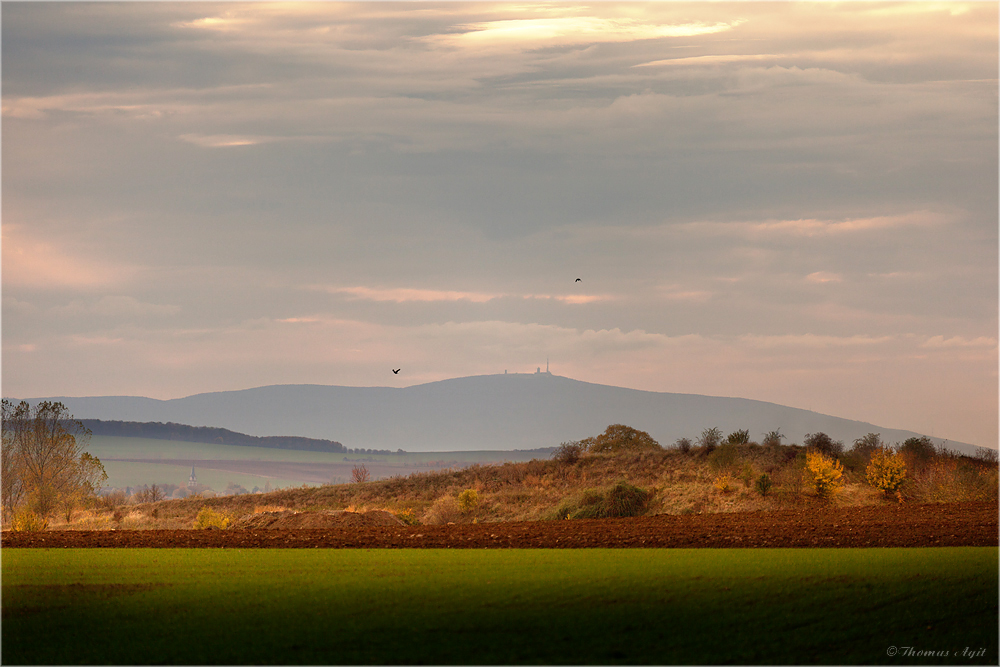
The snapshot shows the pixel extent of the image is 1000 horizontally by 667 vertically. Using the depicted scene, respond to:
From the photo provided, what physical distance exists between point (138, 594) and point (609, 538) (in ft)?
38.2

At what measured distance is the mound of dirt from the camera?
100 ft

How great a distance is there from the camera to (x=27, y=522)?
33.2 meters

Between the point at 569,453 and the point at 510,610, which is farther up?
the point at 569,453

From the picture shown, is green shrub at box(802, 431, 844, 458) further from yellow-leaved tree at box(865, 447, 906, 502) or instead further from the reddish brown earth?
the reddish brown earth

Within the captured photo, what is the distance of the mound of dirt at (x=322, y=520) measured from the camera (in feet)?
100

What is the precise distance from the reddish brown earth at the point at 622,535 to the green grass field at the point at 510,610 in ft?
9.78

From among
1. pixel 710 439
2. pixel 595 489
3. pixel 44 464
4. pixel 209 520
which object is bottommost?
pixel 209 520

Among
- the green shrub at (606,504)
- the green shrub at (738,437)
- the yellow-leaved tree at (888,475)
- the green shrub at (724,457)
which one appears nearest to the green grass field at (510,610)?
the yellow-leaved tree at (888,475)

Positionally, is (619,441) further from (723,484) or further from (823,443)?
(723,484)

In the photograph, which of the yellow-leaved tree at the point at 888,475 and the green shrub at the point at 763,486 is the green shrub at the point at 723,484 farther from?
the yellow-leaved tree at the point at 888,475

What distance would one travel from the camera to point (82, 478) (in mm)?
37469

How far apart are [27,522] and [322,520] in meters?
12.0

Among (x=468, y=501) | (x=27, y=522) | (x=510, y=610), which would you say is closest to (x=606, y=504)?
(x=468, y=501)

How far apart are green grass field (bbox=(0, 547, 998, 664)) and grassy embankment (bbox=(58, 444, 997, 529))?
17298 millimetres
